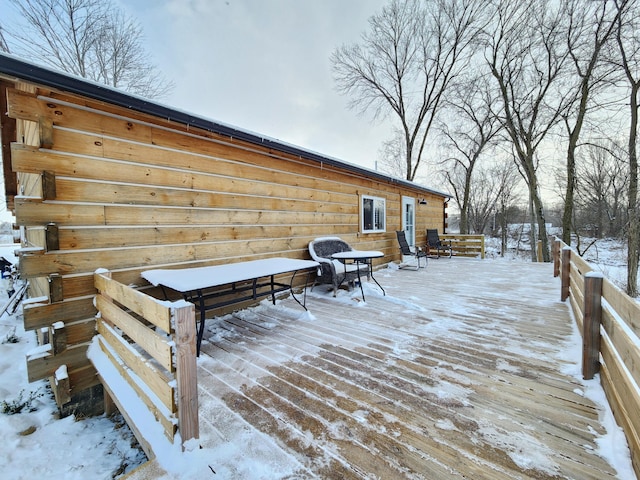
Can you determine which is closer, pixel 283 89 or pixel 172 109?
pixel 172 109

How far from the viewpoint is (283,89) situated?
870 cm

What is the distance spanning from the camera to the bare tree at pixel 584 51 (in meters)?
7.56

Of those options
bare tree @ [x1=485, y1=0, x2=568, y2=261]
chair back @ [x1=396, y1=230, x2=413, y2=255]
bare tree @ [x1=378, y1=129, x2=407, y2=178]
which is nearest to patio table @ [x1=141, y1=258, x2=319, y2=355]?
chair back @ [x1=396, y1=230, x2=413, y2=255]

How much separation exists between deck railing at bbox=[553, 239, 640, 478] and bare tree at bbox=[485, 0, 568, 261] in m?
9.83

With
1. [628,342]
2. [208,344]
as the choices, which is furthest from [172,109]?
[628,342]

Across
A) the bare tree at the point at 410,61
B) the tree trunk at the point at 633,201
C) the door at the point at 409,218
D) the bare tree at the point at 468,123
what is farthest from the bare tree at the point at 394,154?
the tree trunk at the point at 633,201

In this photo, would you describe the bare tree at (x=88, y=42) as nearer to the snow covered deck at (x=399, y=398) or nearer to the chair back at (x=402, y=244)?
the chair back at (x=402, y=244)

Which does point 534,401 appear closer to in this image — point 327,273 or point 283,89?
point 327,273

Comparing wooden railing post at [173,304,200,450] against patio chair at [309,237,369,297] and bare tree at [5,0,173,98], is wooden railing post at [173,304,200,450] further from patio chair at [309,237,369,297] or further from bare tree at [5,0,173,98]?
bare tree at [5,0,173,98]

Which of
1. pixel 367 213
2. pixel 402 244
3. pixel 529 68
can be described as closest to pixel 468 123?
pixel 529 68

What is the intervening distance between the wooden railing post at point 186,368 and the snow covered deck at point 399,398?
0.19 meters

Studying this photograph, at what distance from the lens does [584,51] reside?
839 centimetres

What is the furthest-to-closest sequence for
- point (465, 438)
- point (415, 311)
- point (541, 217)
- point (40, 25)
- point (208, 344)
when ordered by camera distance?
point (541, 217)
point (40, 25)
point (415, 311)
point (208, 344)
point (465, 438)

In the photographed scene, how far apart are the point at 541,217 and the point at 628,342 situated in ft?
36.9
